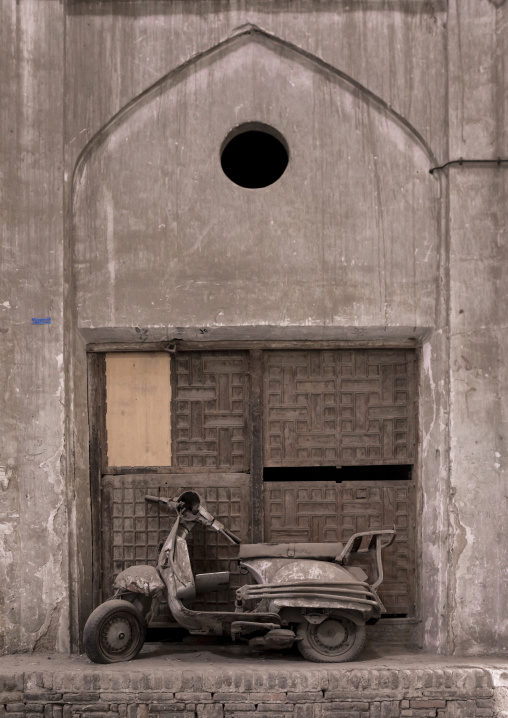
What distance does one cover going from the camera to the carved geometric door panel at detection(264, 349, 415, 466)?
5578 millimetres

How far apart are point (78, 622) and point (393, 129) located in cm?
478

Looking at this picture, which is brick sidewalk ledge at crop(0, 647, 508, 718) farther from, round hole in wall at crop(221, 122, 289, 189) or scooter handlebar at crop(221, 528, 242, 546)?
round hole in wall at crop(221, 122, 289, 189)

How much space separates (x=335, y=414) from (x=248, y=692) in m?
2.25

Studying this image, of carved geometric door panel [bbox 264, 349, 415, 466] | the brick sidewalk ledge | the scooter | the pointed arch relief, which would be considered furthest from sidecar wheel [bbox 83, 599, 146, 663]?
the pointed arch relief

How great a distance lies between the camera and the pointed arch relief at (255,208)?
5328 millimetres

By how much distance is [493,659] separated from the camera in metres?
5.14

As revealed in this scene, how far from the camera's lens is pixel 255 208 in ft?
17.6

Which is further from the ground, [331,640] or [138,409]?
[138,409]

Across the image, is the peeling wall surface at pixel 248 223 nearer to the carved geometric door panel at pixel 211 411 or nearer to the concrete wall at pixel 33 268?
the concrete wall at pixel 33 268

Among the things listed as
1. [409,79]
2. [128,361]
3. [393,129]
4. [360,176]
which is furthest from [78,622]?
[409,79]

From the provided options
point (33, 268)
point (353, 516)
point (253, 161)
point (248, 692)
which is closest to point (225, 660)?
point (248, 692)

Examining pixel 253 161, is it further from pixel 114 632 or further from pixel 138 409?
pixel 114 632

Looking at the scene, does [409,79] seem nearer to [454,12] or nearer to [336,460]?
[454,12]

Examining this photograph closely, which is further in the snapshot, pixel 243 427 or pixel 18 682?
pixel 243 427
